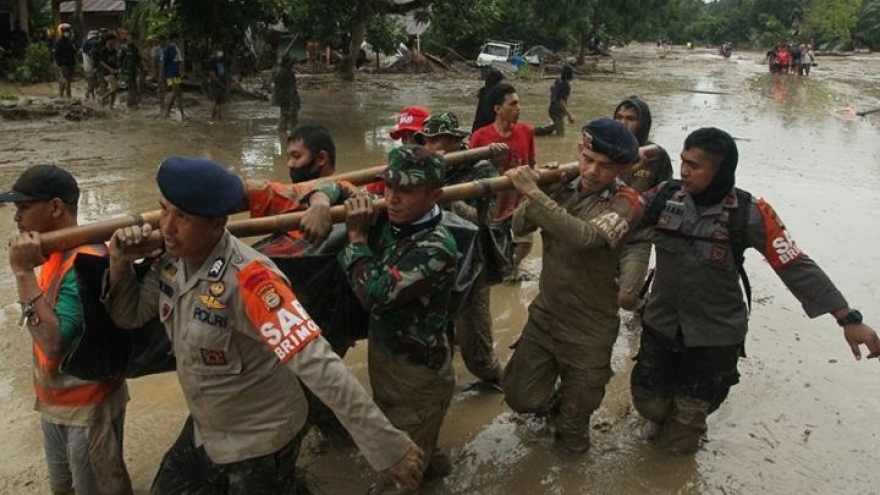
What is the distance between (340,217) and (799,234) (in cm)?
667

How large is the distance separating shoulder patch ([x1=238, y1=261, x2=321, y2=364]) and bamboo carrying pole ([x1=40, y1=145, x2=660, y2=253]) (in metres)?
0.43

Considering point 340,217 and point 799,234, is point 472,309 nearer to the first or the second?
point 340,217

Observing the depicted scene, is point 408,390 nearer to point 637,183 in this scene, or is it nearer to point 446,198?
point 446,198

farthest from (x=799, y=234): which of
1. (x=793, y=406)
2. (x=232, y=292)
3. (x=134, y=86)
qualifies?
(x=134, y=86)

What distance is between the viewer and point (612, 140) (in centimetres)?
314

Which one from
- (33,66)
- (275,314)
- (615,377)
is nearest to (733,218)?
(615,377)

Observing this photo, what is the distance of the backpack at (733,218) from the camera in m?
3.36

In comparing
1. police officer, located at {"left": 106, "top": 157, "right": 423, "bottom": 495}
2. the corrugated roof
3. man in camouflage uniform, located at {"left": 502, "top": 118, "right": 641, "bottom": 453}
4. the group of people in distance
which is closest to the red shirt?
man in camouflage uniform, located at {"left": 502, "top": 118, "right": 641, "bottom": 453}

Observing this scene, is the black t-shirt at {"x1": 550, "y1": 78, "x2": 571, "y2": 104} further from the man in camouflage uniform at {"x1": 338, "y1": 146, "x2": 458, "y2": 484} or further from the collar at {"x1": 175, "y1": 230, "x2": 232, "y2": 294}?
the collar at {"x1": 175, "y1": 230, "x2": 232, "y2": 294}

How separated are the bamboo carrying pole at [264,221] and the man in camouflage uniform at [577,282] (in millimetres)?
84

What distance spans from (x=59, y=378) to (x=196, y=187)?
1107 mm

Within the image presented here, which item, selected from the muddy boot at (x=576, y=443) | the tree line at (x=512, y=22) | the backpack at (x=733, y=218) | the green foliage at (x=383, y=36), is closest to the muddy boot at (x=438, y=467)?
the muddy boot at (x=576, y=443)

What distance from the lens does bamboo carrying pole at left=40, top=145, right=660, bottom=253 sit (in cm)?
234

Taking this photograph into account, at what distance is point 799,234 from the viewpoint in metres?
7.83
